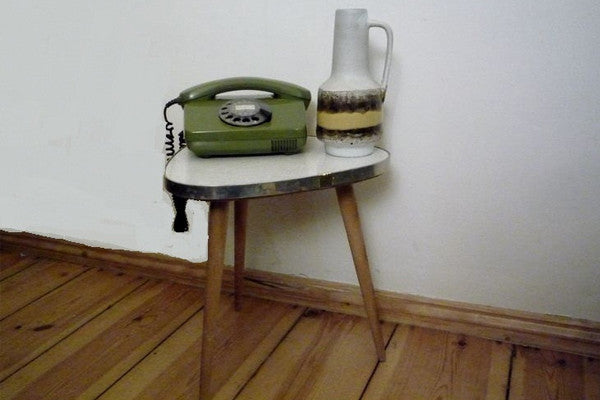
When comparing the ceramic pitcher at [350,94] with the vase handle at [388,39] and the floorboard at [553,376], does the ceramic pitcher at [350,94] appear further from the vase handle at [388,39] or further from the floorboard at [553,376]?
the floorboard at [553,376]

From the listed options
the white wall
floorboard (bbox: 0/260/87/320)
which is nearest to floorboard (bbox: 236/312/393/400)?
the white wall

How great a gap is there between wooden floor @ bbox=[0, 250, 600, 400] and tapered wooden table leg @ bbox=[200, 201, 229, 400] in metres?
0.14

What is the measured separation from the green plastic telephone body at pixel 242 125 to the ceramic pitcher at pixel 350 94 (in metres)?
0.05

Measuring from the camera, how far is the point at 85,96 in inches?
49.5

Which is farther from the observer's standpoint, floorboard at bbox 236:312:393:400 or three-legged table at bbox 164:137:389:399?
floorboard at bbox 236:312:393:400

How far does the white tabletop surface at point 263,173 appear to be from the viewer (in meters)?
0.75

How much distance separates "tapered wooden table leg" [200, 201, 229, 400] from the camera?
0.80 metres

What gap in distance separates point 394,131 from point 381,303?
0.37 meters

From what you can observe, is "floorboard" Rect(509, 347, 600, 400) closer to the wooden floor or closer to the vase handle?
the wooden floor

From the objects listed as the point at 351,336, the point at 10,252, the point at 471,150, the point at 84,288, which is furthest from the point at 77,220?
the point at 471,150

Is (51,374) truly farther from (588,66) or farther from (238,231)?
(588,66)

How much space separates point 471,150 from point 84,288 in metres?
0.98

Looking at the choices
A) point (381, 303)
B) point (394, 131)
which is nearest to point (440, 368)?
point (381, 303)

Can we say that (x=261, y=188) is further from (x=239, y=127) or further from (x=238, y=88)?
(x=238, y=88)
